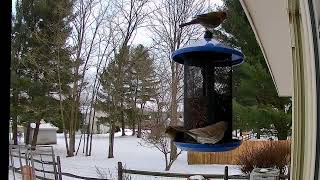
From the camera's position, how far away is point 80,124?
7.65 m

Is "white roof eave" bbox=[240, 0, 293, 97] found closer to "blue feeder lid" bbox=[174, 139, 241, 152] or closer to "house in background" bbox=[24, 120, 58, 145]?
"blue feeder lid" bbox=[174, 139, 241, 152]

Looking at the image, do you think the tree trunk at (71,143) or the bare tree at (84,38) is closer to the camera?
the bare tree at (84,38)

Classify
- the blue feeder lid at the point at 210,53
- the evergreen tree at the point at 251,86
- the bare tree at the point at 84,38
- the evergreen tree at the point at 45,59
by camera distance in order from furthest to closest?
the bare tree at the point at 84,38 → the evergreen tree at the point at 45,59 → the evergreen tree at the point at 251,86 → the blue feeder lid at the point at 210,53

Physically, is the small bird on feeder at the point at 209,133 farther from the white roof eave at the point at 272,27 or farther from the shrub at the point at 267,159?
the shrub at the point at 267,159

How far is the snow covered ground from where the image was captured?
5.61 metres

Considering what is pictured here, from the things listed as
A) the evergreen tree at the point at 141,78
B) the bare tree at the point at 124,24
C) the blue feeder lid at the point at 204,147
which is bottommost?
the blue feeder lid at the point at 204,147

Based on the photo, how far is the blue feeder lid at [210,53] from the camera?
3.28 feet

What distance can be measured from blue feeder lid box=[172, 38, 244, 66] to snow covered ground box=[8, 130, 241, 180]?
3703 mm

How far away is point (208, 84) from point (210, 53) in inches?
3.2

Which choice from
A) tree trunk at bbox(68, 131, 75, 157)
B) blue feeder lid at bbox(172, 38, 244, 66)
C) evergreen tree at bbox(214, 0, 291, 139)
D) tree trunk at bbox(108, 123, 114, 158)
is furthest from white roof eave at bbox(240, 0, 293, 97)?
tree trunk at bbox(68, 131, 75, 157)

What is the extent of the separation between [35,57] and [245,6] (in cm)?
583

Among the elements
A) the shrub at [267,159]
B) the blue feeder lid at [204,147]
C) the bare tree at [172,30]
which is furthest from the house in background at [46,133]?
the blue feeder lid at [204,147]

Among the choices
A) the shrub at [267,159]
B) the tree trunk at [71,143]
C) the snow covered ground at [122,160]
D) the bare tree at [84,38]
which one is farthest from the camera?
the tree trunk at [71,143]

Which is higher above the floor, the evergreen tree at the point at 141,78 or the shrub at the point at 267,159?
the evergreen tree at the point at 141,78
